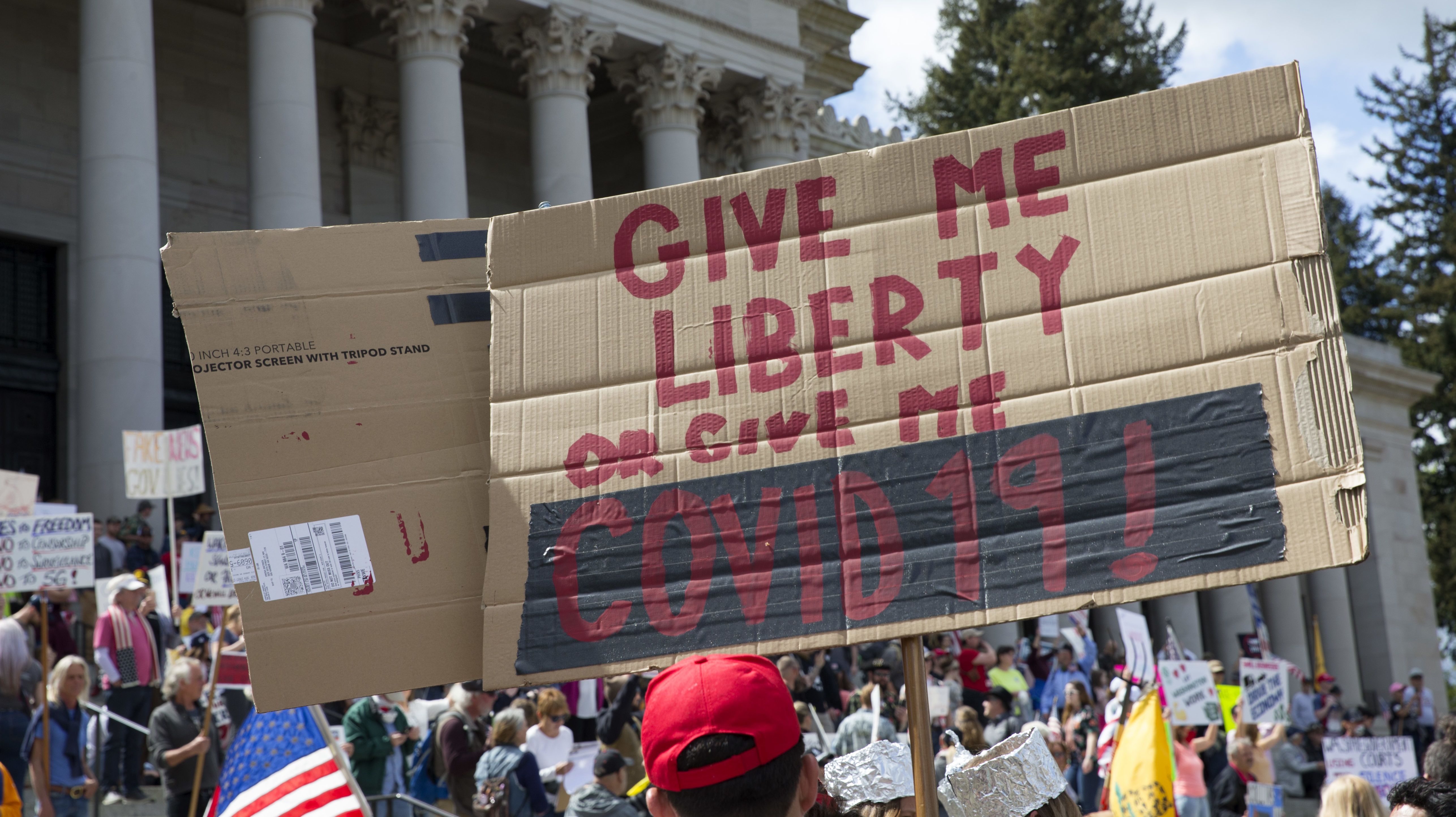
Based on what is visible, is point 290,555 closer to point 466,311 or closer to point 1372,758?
point 466,311

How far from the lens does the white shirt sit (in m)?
11.2

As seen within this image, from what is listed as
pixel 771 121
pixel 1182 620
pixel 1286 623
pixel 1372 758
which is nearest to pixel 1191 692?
pixel 1372 758

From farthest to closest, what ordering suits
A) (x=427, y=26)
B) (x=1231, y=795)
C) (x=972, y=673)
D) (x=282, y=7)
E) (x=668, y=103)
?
(x=668, y=103) < (x=427, y=26) < (x=282, y=7) < (x=972, y=673) < (x=1231, y=795)

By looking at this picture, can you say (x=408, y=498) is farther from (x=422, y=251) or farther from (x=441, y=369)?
(x=422, y=251)

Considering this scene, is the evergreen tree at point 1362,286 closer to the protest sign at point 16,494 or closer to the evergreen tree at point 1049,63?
the evergreen tree at point 1049,63

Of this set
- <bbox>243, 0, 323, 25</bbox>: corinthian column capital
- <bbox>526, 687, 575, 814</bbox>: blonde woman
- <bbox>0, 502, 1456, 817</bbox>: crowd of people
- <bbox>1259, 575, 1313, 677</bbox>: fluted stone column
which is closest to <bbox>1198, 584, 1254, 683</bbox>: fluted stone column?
<bbox>1259, 575, 1313, 677</bbox>: fluted stone column

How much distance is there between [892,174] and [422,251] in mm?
1331

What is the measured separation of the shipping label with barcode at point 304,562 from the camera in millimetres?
3781

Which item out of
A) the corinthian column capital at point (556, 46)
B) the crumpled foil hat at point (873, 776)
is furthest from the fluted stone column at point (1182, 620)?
the crumpled foil hat at point (873, 776)

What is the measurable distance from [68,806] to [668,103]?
67.7 ft

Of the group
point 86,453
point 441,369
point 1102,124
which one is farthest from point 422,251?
point 86,453

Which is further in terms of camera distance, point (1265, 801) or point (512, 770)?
point (1265, 801)

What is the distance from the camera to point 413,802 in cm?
966

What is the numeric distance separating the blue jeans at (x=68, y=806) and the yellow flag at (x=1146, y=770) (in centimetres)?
677
